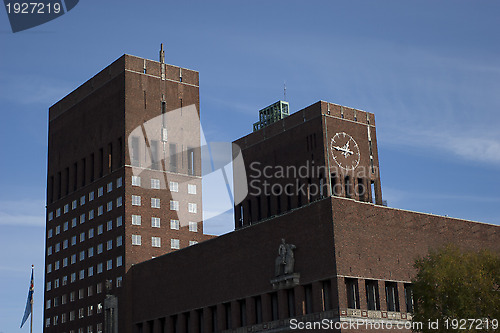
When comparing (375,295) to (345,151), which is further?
(345,151)

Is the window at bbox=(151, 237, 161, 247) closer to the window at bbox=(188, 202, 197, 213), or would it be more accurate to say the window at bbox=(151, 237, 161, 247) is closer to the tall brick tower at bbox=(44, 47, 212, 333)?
the tall brick tower at bbox=(44, 47, 212, 333)

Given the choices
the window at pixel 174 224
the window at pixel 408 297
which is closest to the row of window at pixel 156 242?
the window at pixel 174 224

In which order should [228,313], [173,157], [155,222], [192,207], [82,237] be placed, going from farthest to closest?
1. [82,237]
2. [173,157]
3. [192,207]
4. [155,222]
5. [228,313]

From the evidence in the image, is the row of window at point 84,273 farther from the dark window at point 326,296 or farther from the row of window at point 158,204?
the dark window at point 326,296

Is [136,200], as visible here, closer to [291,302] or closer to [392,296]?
[291,302]

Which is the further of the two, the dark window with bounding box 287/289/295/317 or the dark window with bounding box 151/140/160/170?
the dark window with bounding box 151/140/160/170

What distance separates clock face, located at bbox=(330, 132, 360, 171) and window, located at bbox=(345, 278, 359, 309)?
135 ft

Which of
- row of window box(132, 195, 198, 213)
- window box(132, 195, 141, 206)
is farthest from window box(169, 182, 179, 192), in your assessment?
window box(132, 195, 141, 206)

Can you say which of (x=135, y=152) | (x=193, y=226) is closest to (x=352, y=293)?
(x=193, y=226)

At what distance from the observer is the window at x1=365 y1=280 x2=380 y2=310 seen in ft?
251

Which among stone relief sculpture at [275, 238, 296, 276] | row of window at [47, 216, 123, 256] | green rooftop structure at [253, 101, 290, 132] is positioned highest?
green rooftop structure at [253, 101, 290, 132]

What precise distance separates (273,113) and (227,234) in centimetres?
6144

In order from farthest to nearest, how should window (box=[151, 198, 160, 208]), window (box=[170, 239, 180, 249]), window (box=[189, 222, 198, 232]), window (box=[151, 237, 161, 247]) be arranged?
1. window (box=[189, 222, 198, 232])
2. window (box=[151, 198, 160, 208])
3. window (box=[170, 239, 180, 249])
4. window (box=[151, 237, 161, 247])

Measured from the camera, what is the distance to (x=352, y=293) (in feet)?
244
